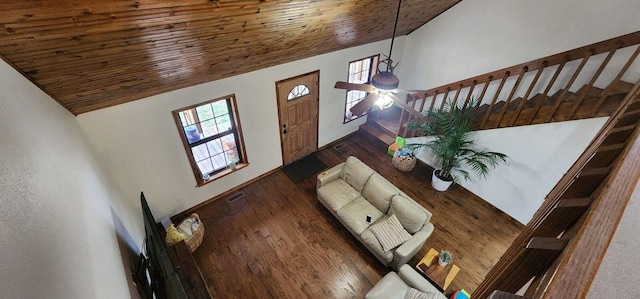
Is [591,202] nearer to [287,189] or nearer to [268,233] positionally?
[268,233]

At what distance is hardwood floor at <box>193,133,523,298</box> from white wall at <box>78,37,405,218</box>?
0.44 meters

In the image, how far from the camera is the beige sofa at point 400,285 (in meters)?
2.95

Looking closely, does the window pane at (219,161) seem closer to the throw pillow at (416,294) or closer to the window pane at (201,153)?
the window pane at (201,153)

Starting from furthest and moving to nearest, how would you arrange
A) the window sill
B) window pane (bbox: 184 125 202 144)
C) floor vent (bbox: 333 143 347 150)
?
floor vent (bbox: 333 143 347 150)
the window sill
window pane (bbox: 184 125 202 144)

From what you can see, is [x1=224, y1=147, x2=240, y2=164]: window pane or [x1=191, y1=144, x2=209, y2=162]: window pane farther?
[x1=224, y1=147, x2=240, y2=164]: window pane

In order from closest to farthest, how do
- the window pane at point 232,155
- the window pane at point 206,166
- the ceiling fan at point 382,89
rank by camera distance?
the ceiling fan at point 382,89, the window pane at point 206,166, the window pane at point 232,155

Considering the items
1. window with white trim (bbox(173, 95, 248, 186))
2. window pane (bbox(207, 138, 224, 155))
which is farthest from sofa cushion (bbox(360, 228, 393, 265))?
window pane (bbox(207, 138, 224, 155))

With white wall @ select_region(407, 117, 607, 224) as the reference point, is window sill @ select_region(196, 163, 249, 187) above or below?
below

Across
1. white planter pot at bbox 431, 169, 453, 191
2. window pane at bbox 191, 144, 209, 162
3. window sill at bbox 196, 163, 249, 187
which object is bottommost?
white planter pot at bbox 431, 169, 453, 191

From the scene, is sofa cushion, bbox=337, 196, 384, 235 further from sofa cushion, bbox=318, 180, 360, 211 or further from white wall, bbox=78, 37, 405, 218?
white wall, bbox=78, 37, 405, 218

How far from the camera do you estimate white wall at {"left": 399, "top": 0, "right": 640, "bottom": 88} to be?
327 centimetres

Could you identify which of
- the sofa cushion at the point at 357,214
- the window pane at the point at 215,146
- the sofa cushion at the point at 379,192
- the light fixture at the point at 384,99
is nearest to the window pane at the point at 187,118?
the window pane at the point at 215,146

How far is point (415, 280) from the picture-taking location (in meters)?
3.06

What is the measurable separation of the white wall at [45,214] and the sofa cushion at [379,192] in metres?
3.05
